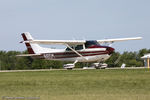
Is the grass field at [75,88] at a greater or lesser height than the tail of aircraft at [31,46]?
lesser

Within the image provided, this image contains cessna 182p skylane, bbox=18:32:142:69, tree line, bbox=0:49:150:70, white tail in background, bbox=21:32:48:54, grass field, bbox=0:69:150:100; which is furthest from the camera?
tree line, bbox=0:49:150:70

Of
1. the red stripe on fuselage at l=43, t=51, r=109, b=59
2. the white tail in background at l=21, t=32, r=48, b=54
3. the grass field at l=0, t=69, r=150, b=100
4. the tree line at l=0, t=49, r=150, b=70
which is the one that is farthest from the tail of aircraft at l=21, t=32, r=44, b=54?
the grass field at l=0, t=69, r=150, b=100

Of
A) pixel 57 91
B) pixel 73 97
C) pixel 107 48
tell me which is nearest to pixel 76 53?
pixel 107 48

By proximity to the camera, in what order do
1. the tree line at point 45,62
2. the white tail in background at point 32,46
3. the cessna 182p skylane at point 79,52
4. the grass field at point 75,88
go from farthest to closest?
the tree line at point 45,62 → the white tail in background at point 32,46 → the cessna 182p skylane at point 79,52 → the grass field at point 75,88

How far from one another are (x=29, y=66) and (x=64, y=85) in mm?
63540

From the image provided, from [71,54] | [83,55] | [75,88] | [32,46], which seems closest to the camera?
[75,88]

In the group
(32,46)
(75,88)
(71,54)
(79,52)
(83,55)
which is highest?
(32,46)

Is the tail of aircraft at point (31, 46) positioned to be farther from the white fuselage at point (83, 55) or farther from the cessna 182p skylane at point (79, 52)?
the white fuselage at point (83, 55)

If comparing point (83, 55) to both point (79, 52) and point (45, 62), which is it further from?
point (45, 62)

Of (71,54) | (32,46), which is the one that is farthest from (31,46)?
(71,54)

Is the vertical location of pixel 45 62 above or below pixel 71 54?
below

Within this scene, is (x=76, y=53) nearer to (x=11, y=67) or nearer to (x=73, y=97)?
(x=73, y=97)

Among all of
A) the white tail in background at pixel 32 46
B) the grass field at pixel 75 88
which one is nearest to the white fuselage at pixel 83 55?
the white tail in background at pixel 32 46

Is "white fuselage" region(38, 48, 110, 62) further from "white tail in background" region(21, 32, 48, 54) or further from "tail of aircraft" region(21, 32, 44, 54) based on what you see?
"tail of aircraft" region(21, 32, 44, 54)
